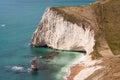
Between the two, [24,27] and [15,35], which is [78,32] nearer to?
[15,35]

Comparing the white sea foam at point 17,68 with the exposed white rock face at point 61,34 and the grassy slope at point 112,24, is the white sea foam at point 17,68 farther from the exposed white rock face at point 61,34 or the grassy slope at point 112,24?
the grassy slope at point 112,24

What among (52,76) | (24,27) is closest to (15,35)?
(24,27)

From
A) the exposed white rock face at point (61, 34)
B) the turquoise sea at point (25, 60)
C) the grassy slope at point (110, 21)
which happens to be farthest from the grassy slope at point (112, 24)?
the turquoise sea at point (25, 60)

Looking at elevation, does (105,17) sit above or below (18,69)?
above

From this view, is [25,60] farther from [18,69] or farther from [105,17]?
[105,17]

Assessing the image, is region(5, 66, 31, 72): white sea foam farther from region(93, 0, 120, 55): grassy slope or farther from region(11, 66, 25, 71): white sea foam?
region(93, 0, 120, 55): grassy slope

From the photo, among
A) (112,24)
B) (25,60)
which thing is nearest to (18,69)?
(25,60)
